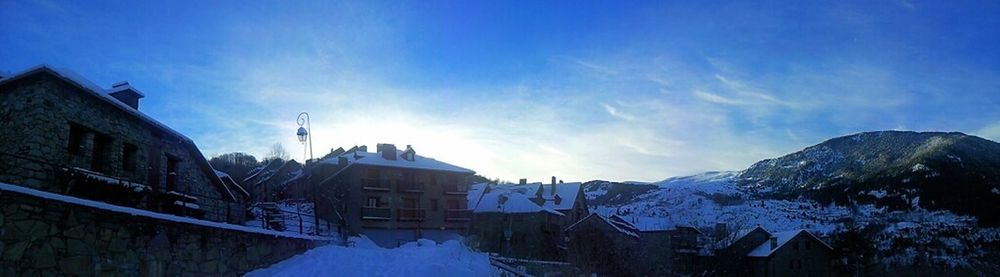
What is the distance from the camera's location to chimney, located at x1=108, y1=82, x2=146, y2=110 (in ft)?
65.9

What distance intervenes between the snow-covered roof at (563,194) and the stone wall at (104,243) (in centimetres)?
4214

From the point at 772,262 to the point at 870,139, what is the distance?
46.3 metres

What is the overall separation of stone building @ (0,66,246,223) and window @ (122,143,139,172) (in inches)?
1.0

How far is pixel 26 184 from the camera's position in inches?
586

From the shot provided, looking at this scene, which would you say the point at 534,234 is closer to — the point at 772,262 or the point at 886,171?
the point at 772,262

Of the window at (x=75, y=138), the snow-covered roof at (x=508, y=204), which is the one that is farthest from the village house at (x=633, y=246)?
the window at (x=75, y=138)


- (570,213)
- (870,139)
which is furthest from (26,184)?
(870,139)

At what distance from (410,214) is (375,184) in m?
2.97

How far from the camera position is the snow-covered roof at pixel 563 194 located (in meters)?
54.6

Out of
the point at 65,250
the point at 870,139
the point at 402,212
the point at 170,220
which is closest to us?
the point at 65,250

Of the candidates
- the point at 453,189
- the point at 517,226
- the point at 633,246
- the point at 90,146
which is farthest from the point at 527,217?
the point at 90,146

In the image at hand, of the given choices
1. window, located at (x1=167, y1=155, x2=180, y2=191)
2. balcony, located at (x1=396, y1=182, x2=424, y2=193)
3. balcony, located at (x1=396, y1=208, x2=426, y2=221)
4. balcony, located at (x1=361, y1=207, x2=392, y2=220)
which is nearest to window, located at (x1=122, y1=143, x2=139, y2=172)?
window, located at (x1=167, y1=155, x2=180, y2=191)

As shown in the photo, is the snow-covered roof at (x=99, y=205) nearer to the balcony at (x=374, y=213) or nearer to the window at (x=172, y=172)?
the window at (x=172, y=172)

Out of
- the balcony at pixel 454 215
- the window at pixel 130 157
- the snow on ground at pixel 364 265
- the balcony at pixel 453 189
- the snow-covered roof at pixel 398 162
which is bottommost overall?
the snow on ground at pixel 364 265
